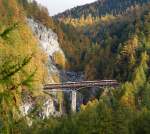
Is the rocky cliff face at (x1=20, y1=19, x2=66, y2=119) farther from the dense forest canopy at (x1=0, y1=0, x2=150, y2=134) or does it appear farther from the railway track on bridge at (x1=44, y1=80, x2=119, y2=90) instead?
the railway track on bridge at (x1=44, y1=80, x2=119, y2=90)

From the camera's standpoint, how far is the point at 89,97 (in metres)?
Answer: 116

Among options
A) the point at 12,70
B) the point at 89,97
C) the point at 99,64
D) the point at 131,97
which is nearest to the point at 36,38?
the point at 99,64

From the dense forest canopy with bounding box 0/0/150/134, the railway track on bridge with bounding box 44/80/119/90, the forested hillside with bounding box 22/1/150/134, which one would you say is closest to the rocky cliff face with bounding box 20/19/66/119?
the dense forest canopy with bounding box 0/0/150/134

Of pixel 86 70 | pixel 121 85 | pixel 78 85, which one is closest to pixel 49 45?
pixel 86 70

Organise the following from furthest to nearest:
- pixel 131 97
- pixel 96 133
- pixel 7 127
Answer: pixel 131 97 < pixel 96 133 < pixel 7 127

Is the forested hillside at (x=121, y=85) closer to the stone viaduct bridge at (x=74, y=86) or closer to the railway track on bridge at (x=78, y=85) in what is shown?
the railway track on bridge at (x=78, y=85)

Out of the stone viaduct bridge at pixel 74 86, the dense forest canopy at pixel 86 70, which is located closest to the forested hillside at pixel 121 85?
the dense forest canopy at pixel 86 70

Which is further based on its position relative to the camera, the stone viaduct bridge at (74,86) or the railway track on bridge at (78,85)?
the railway track on bridge at (78,85)

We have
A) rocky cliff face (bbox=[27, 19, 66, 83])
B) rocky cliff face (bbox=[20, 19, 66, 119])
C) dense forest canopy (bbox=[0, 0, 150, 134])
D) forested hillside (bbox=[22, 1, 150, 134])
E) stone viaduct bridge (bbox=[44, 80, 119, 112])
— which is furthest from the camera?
rocky cliff face (bbox=[27, 19, 66, 83])

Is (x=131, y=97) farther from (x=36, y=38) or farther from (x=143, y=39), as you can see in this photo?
(x=36, y=38)

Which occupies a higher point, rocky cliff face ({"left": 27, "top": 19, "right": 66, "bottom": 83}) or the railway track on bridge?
rocky cliff face ({"left": 27, "top": 19, "right": 66, "bottom": 83})

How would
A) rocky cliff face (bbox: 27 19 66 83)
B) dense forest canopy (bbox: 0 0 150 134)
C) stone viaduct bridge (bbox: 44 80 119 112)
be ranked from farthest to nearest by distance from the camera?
1. rocky cliff face (bbox: 27 19 66 83)
2. stone viaduct bridge (bbox: 44 80 119 112)
3. dense forest canopy (bbox: 0 0 150 134)

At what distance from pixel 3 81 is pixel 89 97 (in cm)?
10854

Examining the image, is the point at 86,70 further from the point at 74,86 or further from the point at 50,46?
the point at 74,86
